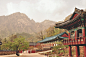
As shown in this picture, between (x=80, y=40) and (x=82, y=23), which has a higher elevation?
(x=82, y=23)

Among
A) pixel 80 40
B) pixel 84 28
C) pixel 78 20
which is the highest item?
pixel 78 20

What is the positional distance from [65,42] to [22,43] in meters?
13.9

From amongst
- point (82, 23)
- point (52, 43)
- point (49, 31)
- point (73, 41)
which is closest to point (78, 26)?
point (82, 23)

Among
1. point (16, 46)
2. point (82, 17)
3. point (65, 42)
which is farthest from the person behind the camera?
point (16, 46)

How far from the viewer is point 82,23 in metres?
14.9

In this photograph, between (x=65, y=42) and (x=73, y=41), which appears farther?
(x=65, y=42)

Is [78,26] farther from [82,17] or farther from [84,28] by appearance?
[82,17]

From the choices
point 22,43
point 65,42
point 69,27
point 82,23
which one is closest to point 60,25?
point 69,27

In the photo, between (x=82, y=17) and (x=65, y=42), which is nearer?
(x=82, y=17)

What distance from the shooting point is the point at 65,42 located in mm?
18125

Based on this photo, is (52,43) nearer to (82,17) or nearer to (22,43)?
(22,43)

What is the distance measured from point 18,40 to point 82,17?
61.7ft

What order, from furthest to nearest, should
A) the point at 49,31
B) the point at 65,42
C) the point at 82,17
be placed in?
the point at 49,31 < the point at 65,42 < the point at 82,17

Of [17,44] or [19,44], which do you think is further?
[19,44]
